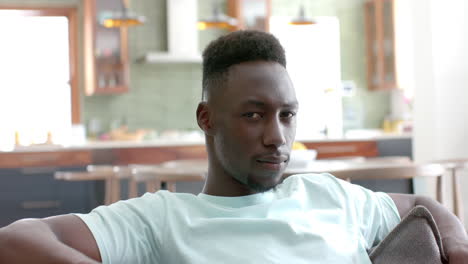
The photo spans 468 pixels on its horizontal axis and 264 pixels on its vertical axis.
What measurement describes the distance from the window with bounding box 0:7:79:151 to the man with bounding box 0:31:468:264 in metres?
6.60

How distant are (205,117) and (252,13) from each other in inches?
264

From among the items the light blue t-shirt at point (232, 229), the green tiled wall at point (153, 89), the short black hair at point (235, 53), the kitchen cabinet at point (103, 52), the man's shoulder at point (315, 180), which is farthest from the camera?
the green tiled wall at point (153, 89)

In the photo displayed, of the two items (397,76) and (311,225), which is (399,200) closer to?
(311,225)

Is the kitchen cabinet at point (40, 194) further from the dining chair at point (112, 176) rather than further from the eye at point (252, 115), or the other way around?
the eye at point (252, 115)

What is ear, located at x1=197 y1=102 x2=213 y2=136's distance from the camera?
47.5 inches

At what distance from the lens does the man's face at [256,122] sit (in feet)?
3.72

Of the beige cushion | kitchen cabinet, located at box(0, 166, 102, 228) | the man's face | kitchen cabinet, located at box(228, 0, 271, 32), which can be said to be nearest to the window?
kitchen cabinet, located at box(0, 166, 102, 228)

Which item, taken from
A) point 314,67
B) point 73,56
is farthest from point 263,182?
point 314,67

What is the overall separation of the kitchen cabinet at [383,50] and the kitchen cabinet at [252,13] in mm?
1250

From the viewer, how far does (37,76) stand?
25.3ft

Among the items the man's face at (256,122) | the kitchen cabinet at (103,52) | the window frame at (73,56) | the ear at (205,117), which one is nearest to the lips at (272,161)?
the man's face at (256,122)

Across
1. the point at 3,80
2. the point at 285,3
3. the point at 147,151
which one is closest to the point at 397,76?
the point at 285,3

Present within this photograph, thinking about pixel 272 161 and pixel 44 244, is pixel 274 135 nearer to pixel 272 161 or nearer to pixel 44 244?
pixel 272 161

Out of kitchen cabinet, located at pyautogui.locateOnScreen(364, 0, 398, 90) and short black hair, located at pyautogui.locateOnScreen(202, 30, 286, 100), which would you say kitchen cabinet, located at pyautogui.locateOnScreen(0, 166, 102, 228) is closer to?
kitchen cabinet, located at pyautogui.locateOnScreen(364, 0, 398, 90)
